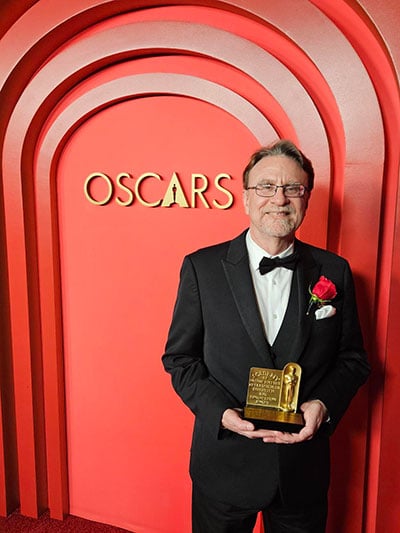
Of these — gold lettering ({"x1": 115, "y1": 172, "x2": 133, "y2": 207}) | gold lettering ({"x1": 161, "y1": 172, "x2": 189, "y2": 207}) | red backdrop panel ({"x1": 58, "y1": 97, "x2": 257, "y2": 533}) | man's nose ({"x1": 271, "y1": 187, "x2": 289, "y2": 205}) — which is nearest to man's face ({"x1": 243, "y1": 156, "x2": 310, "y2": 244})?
man's nose ({"x1": 271, "y1": 187, "x2": 289, "y2": 205})

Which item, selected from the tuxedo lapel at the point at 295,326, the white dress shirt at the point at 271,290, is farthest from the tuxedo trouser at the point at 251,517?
the white dress shirt at the point at 271,290

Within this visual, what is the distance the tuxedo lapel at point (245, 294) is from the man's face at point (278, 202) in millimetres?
141

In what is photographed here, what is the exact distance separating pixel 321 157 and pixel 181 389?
1176 mm

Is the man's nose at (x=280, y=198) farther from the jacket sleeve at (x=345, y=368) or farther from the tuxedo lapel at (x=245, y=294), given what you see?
the jacket sleeve at (x=345, y=368)

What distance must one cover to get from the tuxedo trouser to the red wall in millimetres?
479

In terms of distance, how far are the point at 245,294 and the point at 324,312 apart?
305mm

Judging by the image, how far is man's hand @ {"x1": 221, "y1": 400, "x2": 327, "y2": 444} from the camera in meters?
1.60

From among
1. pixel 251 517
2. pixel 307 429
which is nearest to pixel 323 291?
pixel 307 429

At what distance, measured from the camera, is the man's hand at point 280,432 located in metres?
1.60

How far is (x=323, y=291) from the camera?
170 centimetres

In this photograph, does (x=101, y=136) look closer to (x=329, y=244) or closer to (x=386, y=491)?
(x=329, y=244)

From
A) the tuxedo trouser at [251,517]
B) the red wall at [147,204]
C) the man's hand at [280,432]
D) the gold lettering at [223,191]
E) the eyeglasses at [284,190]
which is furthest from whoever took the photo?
the gold lettering at [223,191]

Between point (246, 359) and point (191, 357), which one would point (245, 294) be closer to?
point (246, 359)

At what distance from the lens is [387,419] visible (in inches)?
86.1
